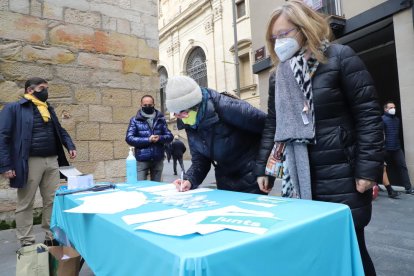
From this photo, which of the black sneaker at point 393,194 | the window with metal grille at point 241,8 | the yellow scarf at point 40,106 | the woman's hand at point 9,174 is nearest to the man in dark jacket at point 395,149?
the black sneaker at point 393,194

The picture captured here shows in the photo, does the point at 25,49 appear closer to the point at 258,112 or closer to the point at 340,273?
the point at 258,112

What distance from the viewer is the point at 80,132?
470 centimetres

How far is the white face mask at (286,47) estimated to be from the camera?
5.54ft

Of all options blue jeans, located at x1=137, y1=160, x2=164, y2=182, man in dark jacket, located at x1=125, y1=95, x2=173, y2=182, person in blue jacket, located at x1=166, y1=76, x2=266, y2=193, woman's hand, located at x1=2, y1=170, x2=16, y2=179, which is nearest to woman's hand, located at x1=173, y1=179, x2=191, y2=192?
person in blue jacket, located at x1=166, y1=76, x2=266, y2=193

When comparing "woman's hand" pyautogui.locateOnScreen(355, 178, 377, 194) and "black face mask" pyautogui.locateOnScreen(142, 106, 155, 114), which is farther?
"black face mask" pyautogui.locateOnScreen(142, 106, 155, 114)

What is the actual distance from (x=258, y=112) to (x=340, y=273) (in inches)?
45.0

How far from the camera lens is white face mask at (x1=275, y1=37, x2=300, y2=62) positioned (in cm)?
169

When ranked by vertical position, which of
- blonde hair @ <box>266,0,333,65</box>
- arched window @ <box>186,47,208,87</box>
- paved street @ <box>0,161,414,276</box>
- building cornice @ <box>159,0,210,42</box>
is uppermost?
building cornice @ <box>159,0,210,42</box>

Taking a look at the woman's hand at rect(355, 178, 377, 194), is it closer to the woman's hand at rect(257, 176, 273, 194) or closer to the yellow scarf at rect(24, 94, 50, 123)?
the woman's hand at rect(257, 176, 273, 194)

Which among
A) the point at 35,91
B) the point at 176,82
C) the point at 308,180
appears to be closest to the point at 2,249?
the point at 35,91

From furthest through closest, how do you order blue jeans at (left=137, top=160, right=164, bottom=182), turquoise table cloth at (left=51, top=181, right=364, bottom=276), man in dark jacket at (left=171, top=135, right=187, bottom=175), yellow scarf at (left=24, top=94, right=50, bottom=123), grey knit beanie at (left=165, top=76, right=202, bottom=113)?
man in dark jacket at (left=171, top=135, right=187, bottom=175) < blue jeans at (left=137, top=160, right=164, bottom=182) < yellow scarf at (left=24, top=94, right=50, bottom=123) < grey knit beanie at (left=165, top=76, right=202, bottom=113) < turquoise table cloth at (left=51, top=181, right=364, bottom=276)

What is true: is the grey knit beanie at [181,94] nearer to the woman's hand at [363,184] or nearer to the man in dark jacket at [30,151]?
the woman's hand at [363,184]

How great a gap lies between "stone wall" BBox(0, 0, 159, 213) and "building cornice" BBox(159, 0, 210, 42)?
19.3 m

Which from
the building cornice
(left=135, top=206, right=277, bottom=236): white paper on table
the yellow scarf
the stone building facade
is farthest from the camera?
the building cornice
